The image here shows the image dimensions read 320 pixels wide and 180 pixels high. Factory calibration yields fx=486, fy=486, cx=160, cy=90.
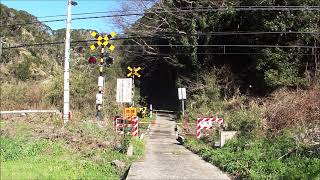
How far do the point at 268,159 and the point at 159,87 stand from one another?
49.7 m

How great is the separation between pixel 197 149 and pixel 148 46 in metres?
29.4

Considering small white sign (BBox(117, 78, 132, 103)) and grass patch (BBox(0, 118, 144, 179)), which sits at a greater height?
small white sign (BBox(117, 78, 132, 103))

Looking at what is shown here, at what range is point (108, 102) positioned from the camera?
31938 millimetres

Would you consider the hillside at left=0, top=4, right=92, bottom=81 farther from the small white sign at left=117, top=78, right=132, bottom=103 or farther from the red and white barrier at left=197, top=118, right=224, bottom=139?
the small white sign at left=117, top=78, right=132, bottom=103

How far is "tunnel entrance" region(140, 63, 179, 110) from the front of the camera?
60.3 m

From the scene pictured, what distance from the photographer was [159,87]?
212ft

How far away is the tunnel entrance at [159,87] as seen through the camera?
6034cm

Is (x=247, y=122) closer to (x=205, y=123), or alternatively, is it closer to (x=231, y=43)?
(x=205, y=123)

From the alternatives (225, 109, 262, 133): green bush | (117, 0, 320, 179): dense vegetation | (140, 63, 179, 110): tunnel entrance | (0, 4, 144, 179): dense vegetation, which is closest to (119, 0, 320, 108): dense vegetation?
(117, 0, 320, 179): dense vegetation

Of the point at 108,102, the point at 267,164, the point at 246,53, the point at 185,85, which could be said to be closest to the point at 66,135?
the point at 267,164

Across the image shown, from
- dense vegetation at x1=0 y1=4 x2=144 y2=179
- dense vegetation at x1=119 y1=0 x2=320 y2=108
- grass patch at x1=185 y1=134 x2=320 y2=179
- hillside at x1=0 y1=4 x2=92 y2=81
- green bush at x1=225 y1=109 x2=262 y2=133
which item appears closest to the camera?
grass patch at x1=185 y1=134 x2=320 y2=179

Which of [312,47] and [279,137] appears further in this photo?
[312,47]

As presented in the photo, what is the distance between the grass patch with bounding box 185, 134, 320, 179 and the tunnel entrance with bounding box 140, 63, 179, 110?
39954 mm

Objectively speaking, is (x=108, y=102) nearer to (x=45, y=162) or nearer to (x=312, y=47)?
(x=312, y=47)
